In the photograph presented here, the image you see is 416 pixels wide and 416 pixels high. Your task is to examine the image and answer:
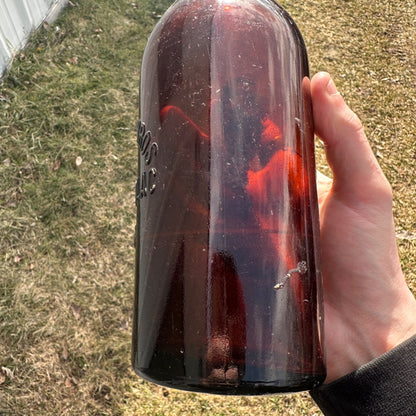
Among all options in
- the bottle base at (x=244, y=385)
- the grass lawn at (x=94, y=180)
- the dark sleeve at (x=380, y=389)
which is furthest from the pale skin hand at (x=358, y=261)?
the grass lawn at (x=94, y=180)

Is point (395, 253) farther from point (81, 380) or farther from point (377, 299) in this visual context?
point (81, 380)

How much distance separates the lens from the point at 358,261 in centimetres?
177

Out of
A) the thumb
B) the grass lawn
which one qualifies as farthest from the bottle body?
the grass lawn

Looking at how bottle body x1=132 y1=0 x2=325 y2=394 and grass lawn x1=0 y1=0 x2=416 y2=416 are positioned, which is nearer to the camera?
bottle body x1=132 y1=0 x2=325 y2=394

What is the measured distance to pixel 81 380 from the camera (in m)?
2.42

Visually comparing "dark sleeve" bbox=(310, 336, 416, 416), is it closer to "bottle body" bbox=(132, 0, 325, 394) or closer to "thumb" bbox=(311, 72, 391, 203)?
"bottle body" bbox=(132, 0, 325, 394)

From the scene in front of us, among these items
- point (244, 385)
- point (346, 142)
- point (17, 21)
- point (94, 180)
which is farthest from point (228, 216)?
point (17, 21)

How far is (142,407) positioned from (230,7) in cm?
194

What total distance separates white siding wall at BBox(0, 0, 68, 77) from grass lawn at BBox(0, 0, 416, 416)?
0.23 ft

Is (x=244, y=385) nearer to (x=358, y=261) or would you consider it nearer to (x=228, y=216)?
(x=228, y=216)

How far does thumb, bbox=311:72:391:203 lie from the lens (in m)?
1.71

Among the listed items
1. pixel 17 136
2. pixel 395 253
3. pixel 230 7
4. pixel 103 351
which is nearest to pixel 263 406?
pixel 103 351

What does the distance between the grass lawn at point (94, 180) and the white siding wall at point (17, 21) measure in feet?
0.23

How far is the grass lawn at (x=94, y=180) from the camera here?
243 centimetres
